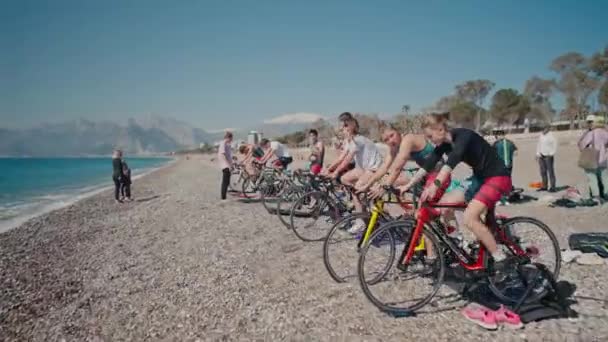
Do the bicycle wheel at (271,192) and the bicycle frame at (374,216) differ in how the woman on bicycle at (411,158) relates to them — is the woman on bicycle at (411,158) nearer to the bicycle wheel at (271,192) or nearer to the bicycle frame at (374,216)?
the bicycle frame at (374,216)

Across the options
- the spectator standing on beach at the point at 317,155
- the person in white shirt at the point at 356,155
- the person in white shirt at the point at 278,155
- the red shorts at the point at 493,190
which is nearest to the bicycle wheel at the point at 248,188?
the person in white shirt at the point at 278,155

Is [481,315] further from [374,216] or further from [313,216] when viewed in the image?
[313,216]

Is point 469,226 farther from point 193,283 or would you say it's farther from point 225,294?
point 193,283

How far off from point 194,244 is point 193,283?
243cm

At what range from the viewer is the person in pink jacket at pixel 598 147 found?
9242mm

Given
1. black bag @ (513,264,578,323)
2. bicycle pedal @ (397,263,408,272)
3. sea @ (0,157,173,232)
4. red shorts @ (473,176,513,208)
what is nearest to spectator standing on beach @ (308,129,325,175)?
bicycle pedal @ (397,263,408,272)

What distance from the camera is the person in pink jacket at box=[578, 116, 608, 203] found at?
924 cm

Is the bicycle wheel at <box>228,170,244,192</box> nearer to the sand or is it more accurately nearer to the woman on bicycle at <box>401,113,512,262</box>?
the sand

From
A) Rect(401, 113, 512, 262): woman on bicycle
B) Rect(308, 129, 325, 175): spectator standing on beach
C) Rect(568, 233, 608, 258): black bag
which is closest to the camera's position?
Rect(401, 113, 512, 262): woman on bicycle

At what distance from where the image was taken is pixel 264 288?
5.07 metres

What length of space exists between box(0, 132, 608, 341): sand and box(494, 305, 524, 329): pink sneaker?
0.35ft

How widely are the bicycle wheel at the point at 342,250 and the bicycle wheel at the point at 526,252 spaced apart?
1643 millimetres

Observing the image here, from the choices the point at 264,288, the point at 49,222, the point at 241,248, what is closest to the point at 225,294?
the point at 264,288

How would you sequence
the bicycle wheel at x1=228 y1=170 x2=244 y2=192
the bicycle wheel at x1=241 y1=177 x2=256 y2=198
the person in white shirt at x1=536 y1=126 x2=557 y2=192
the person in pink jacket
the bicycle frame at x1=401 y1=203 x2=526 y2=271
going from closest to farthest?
1. the bicycle frame at x1=401 y1=203 x2=526 y2=271
2. the person in pink jacket
3. the person in white shirt at x1=536 y1=126 x2=557 y2=192
4. the bicycle wheel at x1=241 y1=177 x2=256 y2=198
5. the bicycle wheel at x1=228 y1=170 x2=244 y2=192
